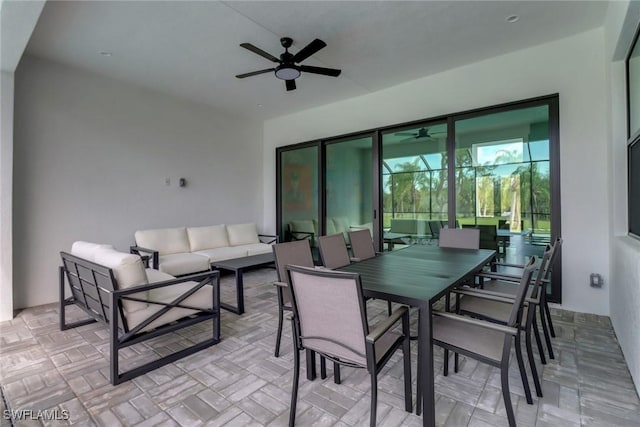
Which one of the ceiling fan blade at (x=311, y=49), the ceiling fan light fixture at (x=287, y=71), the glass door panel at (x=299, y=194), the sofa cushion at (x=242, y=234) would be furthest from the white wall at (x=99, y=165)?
the ceiling fan blade at (x=311, y=49)

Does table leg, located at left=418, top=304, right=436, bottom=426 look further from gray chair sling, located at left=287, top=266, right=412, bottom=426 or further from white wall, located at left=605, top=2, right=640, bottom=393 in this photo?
white wall, located at left=605, top=2, right=640, bottom=393

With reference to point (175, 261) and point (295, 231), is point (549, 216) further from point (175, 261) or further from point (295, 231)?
point (175, 261)

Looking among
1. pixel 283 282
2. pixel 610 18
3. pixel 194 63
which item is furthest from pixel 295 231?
pixel 610 18

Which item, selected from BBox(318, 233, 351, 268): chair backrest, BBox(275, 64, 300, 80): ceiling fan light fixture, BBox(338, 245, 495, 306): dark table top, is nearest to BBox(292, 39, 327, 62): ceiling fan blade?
BBox(275, 64, 300, 80): ceiling fan light fixture

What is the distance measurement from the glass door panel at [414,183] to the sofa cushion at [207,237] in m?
2.92

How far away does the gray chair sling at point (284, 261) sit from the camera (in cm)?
248

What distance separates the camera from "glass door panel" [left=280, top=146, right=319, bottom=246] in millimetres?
6078

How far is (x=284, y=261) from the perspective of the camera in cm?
252

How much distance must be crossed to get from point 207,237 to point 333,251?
3.21 metres

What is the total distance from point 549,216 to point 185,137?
18.3 ft

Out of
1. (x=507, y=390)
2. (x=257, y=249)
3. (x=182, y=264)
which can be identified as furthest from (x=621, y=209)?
(x=182, y=264)

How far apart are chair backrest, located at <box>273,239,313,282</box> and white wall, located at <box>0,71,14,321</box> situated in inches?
120

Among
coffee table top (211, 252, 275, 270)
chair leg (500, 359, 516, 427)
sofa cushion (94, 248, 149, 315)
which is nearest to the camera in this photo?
chair leg (500, 359, 516, 427)

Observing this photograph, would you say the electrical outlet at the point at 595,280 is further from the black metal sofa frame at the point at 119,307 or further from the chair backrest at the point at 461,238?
the black metal sofa frame at the point at 119,307
